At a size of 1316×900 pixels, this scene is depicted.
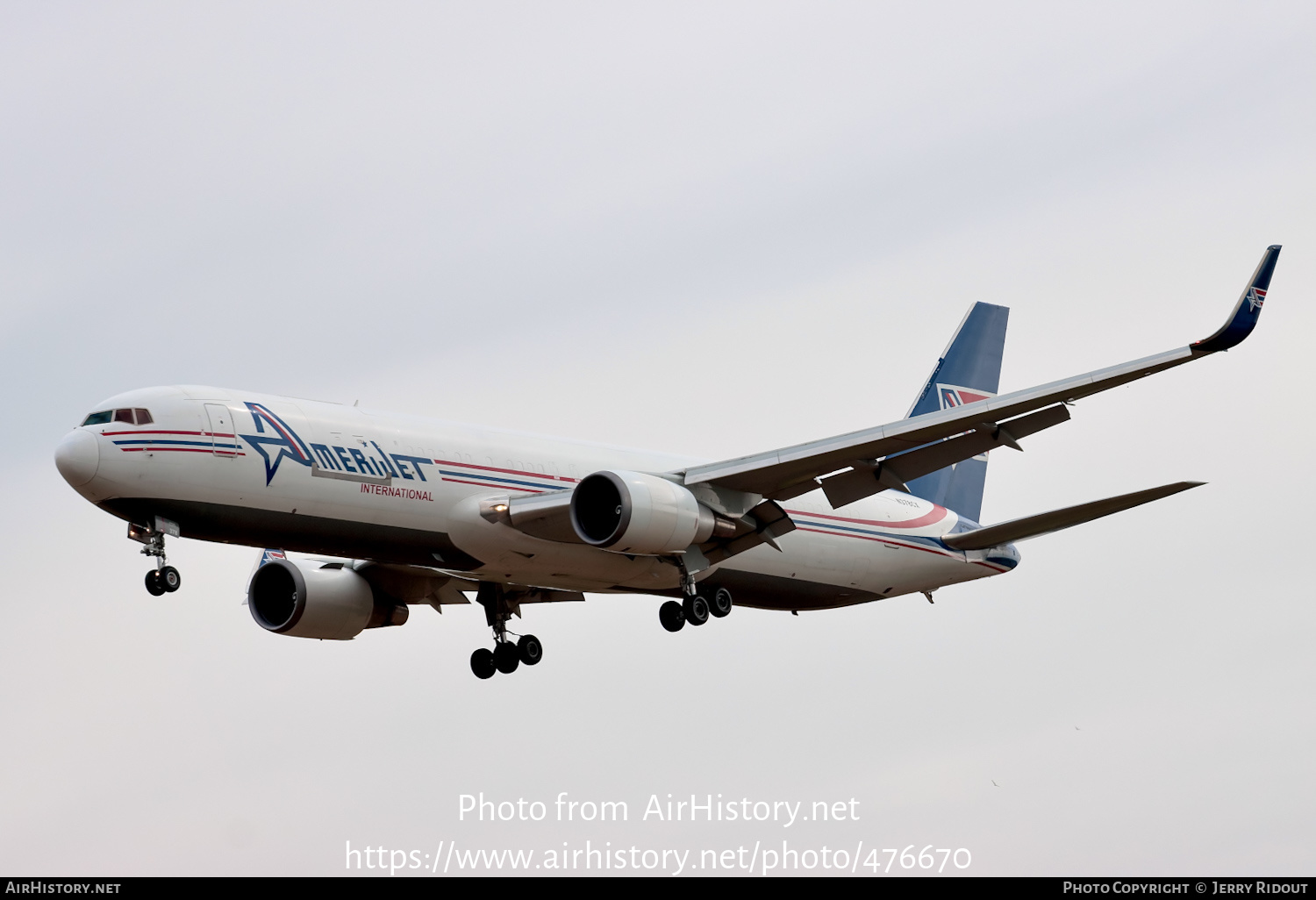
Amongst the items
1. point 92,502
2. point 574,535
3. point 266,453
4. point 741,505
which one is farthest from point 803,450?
point 92,502

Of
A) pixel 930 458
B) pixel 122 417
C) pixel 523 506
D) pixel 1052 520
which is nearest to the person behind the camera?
pixel 122 417

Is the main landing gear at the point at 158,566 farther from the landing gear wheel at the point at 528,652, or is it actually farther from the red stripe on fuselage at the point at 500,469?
the landing gear wheel at the point at 528,652

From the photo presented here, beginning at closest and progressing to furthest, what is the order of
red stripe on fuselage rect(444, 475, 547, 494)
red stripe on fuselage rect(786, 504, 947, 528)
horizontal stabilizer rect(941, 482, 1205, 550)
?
red stripe on fuselage rect(444, 475, 547, 494)
horizontal stabilizer rect(941, 482, 1205, 550)
red stripe on fuselage rect(786, 504, 947, 528)

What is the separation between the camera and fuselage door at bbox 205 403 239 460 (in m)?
28.9

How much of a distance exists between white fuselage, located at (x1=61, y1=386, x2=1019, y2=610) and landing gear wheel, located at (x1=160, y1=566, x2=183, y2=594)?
0.79 m

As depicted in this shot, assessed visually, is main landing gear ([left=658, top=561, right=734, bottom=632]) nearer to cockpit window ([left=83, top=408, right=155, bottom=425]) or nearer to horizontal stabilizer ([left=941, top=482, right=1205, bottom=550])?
horizontal stabilizer ([left=941, top=482, right=1205, bottom=550])

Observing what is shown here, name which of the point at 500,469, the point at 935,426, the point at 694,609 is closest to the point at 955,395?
the point at 694,609

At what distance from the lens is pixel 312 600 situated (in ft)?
119

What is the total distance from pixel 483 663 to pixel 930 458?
38.0ft

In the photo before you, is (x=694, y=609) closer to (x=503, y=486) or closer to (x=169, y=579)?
(x=503, y=486)

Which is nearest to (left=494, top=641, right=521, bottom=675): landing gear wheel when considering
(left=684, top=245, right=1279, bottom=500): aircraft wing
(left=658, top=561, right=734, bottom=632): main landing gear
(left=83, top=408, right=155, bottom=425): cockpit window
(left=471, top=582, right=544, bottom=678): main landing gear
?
(left=471, top=582, right=544, bottom=678): main landing gear

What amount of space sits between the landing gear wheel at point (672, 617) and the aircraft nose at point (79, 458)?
11.8m

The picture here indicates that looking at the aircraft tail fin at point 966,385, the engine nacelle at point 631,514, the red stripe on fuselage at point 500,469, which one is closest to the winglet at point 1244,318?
the engine nacelle at point 631,514

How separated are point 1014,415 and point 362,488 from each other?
39.2ft
